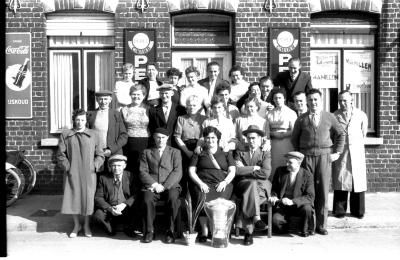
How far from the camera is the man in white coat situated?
10.3 metres

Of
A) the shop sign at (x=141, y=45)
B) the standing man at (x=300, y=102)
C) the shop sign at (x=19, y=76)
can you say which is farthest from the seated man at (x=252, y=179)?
the shop sign at (x=19, y=76)

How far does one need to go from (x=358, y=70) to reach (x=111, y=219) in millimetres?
5570

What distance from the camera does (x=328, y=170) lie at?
987 centimetres

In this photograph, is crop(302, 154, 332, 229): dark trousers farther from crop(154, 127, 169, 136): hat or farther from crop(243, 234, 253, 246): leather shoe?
crop(154, 127, 169, 136): hat

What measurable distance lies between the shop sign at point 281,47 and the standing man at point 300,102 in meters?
2.07

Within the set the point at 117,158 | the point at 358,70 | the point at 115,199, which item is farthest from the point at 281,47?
the point at 115,199

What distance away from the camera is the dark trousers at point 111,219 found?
9555 mm

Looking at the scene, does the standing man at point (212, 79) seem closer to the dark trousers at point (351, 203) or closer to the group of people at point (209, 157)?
the group of people at point (209, 157)

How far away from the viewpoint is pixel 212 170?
948cm

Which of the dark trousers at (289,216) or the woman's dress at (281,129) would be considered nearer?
the dark trousers at (289,216)

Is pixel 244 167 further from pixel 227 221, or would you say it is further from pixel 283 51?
pixel 283 51

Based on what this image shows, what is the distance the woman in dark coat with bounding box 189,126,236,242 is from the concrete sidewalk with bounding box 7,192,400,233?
1827mm

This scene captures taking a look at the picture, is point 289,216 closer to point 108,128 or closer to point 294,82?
point 294,82
